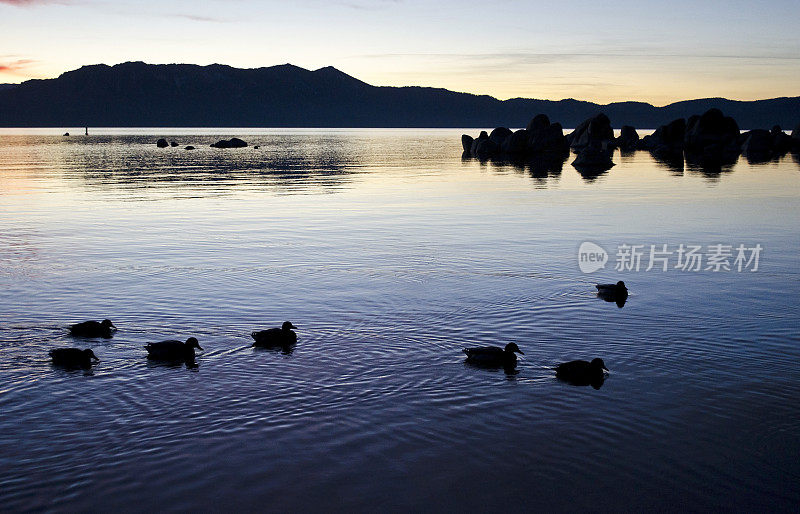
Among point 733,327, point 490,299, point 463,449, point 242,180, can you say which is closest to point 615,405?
point 463,449

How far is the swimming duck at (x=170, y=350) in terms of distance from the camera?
17.1 m

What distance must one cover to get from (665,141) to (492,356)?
489ft

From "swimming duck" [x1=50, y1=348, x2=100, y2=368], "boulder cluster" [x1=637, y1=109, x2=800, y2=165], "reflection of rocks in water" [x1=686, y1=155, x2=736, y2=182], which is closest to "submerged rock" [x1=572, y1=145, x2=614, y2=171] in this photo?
"reflection of rocks in water" [x1=686, y1=155, x2=736, y2=182]

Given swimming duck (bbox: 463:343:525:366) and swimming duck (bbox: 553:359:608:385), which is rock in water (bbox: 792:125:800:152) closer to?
swimming duck (bbox: 553:359:608:385)

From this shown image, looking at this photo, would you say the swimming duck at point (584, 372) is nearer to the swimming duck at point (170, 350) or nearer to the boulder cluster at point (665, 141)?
the swimming duck at point (170, 350)

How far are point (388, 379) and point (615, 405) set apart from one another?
4.79 m

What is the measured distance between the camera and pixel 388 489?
37.2 ft

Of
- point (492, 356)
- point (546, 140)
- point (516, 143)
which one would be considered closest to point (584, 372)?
point (492, 356)

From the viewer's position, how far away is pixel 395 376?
53.5 ft

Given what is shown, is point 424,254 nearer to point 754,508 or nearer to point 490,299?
point 490,299

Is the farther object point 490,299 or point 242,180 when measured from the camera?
point 242,180

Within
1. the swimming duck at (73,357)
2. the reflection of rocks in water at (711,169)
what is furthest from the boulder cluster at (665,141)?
the swimming duck at (73,357)

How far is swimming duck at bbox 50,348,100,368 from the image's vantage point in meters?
16.7

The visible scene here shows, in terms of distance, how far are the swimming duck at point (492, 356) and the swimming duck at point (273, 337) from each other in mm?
4630
